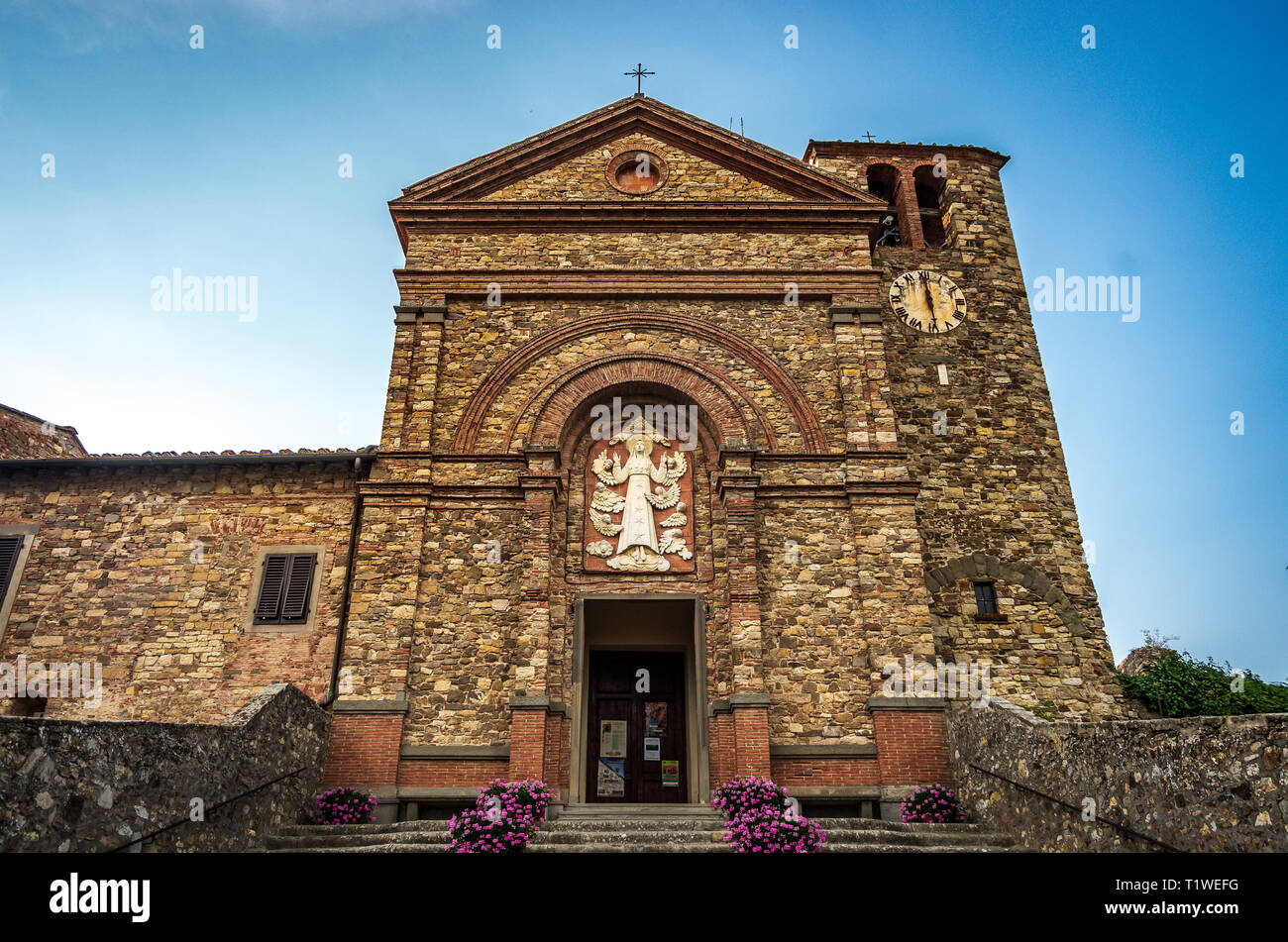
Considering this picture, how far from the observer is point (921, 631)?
463 inches

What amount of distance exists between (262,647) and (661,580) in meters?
5.86

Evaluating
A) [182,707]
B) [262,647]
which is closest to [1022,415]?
[262,647]

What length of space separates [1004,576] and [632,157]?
1017cm

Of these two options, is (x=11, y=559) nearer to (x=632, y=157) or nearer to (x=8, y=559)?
(x=8, y=559)

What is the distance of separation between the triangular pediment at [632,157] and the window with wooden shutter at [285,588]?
649cm

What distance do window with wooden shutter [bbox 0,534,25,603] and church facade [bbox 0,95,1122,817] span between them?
65 millimetres

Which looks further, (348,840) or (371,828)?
(371,828)

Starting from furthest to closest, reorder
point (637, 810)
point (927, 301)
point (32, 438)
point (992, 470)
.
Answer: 1. point (927, 301)
2. point (32, 438)
3. point (992, 470)
4. point (637, 810)

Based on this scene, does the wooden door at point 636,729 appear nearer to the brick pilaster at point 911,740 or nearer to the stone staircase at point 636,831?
the stone staircase at point 636,831

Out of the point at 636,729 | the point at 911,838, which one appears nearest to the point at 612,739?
the point at 636,729

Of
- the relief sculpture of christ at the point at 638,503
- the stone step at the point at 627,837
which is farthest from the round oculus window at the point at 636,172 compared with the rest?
the stone step at the point at 627,837

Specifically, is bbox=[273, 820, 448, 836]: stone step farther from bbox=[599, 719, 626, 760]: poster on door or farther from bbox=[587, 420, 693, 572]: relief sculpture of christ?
bbox=[587, 420, 693, 572]: relief sculpture of christ

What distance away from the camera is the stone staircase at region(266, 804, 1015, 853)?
8773mm

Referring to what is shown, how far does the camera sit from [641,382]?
1349 cm
